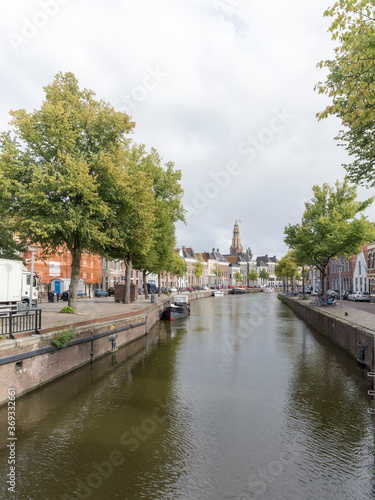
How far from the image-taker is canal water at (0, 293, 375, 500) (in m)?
7.16

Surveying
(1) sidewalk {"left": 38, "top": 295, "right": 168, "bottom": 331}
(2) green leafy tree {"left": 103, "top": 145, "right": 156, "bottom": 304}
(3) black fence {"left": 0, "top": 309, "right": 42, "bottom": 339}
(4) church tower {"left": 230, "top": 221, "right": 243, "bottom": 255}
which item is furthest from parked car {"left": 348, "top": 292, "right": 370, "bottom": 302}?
(4) church tower {"left": 230, "top": 221, "right": 243, "bottom": 255}

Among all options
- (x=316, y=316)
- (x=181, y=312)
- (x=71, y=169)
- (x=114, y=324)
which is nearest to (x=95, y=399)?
(x=114, y=324)

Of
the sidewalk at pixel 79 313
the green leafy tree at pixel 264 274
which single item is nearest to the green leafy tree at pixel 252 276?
the green leafy tree at pixel 264 274

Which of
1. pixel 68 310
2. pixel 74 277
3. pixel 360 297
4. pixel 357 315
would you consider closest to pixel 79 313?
pixel 68 310

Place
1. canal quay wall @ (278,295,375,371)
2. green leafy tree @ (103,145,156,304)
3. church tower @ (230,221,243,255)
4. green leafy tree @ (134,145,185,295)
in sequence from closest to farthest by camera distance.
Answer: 1. canal quay wall @ (278,295,375,371)
2. green leafy tree @ (103,145,156,304)
3. green leafy tree @ (134,145,185,295)
4. church tower @ (230,221,243,255)

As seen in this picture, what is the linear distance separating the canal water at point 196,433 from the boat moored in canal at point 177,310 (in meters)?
18.8

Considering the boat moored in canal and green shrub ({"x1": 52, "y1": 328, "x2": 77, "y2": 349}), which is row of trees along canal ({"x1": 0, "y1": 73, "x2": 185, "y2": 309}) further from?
the boat moored in canal

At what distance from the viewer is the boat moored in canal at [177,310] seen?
36719 mm

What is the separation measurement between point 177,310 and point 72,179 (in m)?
21.7

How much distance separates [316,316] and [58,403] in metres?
24.2

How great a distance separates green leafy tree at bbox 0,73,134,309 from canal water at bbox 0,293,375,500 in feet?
27.5

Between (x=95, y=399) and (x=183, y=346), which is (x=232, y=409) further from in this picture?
(x=183, y=346)

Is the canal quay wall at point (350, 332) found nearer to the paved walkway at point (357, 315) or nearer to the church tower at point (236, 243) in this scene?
the paved walkway at point (357, 315)

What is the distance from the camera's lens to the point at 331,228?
35.1 metres
